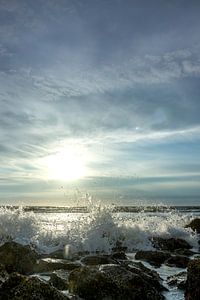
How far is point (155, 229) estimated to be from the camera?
96.9 feet

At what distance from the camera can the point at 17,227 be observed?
26406 mm

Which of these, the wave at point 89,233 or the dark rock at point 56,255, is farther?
the wave at point 89,233

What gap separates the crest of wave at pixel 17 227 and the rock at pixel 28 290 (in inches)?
564

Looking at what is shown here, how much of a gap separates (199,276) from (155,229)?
63.8 ft

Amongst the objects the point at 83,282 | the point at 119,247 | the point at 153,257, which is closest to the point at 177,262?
the point at 153,257

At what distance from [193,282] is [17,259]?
7.84 m

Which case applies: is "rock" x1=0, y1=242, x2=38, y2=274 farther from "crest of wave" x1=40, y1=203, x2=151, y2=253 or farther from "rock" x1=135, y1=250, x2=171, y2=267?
"crest of wave" x1=40, y1=203, x2=151, y2=253

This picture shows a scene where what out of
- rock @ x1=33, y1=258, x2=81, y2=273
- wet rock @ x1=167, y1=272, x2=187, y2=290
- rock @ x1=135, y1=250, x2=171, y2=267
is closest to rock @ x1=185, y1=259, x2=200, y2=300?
wet rock @ x1=167, y1=272, x2=187, y2=290

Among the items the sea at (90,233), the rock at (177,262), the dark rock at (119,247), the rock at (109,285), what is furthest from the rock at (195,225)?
the rock at (109,285)

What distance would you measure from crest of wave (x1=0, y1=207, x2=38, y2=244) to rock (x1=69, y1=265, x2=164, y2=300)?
13.2m

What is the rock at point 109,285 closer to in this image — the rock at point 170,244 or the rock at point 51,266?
the rock at point 51,266

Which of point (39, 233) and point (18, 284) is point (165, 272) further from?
point (39, 233)

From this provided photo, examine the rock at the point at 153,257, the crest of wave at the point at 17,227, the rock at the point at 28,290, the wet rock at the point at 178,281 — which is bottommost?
the wet rock at the point at 178,281

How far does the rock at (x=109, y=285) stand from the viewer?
1108 cm
